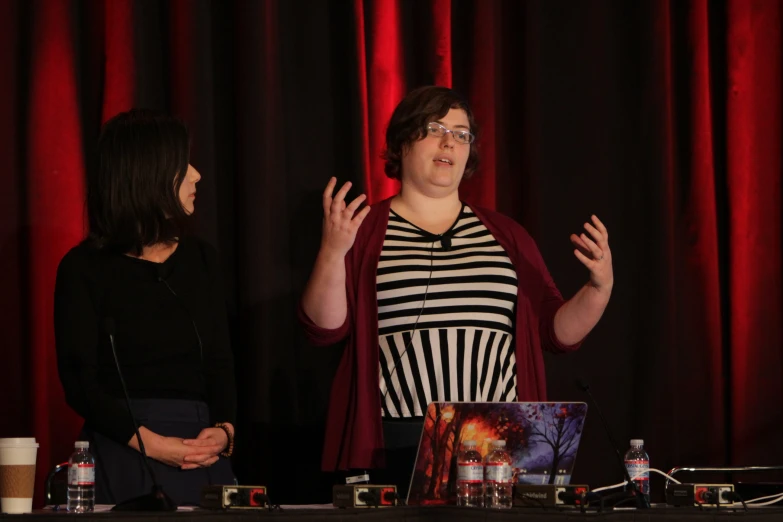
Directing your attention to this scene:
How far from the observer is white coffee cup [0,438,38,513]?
201 cm

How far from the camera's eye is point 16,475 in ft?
6.68

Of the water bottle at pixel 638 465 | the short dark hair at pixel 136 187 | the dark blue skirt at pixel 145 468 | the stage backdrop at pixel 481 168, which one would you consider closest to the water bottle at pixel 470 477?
the water bottle at pixel 638 465

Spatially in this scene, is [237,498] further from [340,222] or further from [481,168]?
[481,168]

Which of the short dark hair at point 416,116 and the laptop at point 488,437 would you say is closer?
the laptop at point 488,437

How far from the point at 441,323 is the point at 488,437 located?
66 cm

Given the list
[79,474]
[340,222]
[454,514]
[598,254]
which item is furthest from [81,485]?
[598,254]

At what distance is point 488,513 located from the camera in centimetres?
190

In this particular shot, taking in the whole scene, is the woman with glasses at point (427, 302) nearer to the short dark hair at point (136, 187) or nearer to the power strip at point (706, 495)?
the short dark hair at point (136, 187)

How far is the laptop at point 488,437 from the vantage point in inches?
81.7

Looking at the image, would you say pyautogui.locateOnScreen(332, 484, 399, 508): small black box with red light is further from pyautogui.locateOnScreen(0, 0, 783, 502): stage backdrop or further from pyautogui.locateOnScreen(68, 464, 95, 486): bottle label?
pyautogui.locateOnScreen(0, 0, 783, 502): stage backdrop

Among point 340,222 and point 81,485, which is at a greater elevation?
point 340,222

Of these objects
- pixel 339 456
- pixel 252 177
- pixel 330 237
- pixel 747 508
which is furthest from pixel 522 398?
pixel 252 177

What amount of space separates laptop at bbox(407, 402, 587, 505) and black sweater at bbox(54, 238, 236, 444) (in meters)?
0.72

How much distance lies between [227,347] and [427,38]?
145 cm
